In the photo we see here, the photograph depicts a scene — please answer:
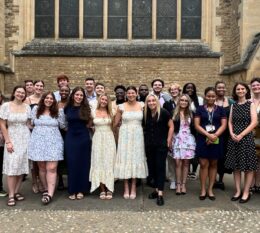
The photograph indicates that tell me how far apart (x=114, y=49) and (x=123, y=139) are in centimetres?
782

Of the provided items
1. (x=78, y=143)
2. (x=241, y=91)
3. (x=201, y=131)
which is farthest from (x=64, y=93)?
(x=241, y=91)

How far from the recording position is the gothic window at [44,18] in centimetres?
1357

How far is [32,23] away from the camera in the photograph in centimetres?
1353

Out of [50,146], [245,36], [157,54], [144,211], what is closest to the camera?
[144,211]

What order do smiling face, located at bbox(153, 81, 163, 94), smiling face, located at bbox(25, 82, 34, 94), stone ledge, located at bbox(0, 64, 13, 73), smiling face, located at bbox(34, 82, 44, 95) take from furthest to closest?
stone ledge, located at bbox(0, 64, 13, 73) < smiling face, located at bbox(25, 82, 34, 94) < smiling face, located at bbox(153, 81, 163, 94) < smiling face, located at bbox(34, 82, 44, 95)

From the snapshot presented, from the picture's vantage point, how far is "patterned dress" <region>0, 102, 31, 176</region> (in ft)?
18.3

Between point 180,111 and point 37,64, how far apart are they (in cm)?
828

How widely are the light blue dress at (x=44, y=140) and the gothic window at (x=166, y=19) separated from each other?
863cm

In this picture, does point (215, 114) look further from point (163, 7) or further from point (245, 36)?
point (163, 7)

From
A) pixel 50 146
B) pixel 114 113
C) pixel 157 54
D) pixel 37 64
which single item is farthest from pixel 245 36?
pixel 50 146

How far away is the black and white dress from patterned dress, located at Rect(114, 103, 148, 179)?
1.31 meters

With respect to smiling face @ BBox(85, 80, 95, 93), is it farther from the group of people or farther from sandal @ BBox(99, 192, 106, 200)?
sandal @ BBox(99, 192, 106, 200)

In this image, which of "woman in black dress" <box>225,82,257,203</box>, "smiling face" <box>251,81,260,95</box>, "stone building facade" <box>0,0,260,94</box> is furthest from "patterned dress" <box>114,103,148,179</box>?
"stone building facade" <box>0,0,260,94</box>

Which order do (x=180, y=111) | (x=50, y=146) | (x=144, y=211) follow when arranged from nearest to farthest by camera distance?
(x=144, y=211)
(x=50, y=146)
(x=180, y=111)
